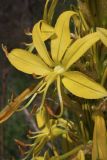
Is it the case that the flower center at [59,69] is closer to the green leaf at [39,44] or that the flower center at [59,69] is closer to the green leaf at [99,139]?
the green leaf at [39,44]

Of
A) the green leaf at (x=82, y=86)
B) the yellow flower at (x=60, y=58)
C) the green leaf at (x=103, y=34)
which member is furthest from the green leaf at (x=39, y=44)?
the green leaf at (x=103, y=34)

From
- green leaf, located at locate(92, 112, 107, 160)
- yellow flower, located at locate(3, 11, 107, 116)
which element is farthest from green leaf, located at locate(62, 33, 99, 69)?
green leaf, located at locate(92, 112, 107, 160)

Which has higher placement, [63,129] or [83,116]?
[83,116]

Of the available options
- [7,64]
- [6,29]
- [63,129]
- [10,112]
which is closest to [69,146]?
[63,129]

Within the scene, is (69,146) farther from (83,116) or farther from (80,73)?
(80,73)

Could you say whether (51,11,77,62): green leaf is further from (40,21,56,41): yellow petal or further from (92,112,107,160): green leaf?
(92,112,107,160): green leaf

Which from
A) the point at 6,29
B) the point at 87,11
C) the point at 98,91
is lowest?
the point at 6,29

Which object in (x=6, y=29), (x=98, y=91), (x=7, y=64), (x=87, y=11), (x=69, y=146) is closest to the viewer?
(x=98, y=91)
